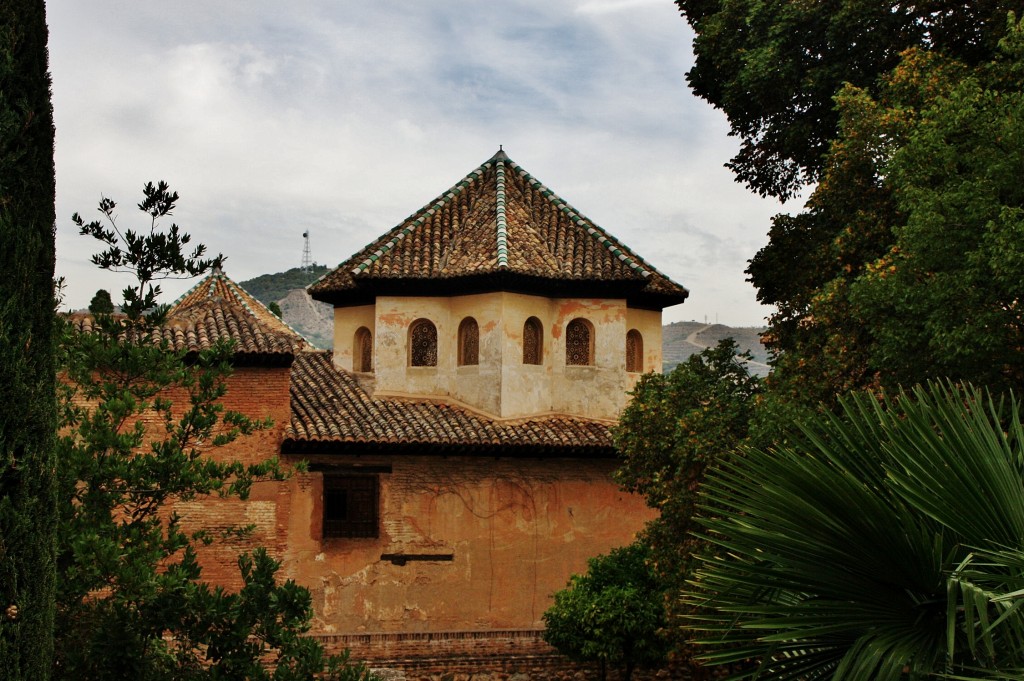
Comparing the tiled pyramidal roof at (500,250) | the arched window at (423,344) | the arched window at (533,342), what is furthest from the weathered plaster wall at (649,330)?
the arched window at (423,344)

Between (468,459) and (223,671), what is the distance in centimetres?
1029

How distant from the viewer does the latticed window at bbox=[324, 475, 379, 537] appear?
693 inches

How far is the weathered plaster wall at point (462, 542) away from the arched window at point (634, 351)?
108 inches

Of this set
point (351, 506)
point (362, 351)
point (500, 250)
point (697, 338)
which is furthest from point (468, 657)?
point (697, 338)

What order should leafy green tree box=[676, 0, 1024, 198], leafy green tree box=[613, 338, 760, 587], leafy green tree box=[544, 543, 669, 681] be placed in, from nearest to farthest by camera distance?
leafy green tree box=[613, 338, 760, 587] → leafy green tree box=[676, 0, 1024, 198] → leafy green tree box=[544, 543, 669, 681]

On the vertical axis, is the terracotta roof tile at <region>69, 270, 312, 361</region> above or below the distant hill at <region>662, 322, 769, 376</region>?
below

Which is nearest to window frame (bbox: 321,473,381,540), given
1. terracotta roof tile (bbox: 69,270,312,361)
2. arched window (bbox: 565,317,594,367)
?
terracotta roof tile (bbox: 69,270,312,361)

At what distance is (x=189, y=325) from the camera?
17.3 metres

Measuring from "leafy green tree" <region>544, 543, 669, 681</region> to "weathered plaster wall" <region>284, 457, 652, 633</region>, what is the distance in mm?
2397

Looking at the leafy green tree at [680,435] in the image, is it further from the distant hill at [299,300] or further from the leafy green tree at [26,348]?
the distant hill at [299,300]

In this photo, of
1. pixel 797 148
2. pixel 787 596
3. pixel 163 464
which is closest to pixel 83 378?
pixel 163 464

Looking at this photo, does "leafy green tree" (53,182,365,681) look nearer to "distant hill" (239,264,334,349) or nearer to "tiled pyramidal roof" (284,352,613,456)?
"tiled pyramidal roof" (284,352,613,456)

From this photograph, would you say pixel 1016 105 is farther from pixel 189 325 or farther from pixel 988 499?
pixel 189 325

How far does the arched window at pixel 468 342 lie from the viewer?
65.3 feet
